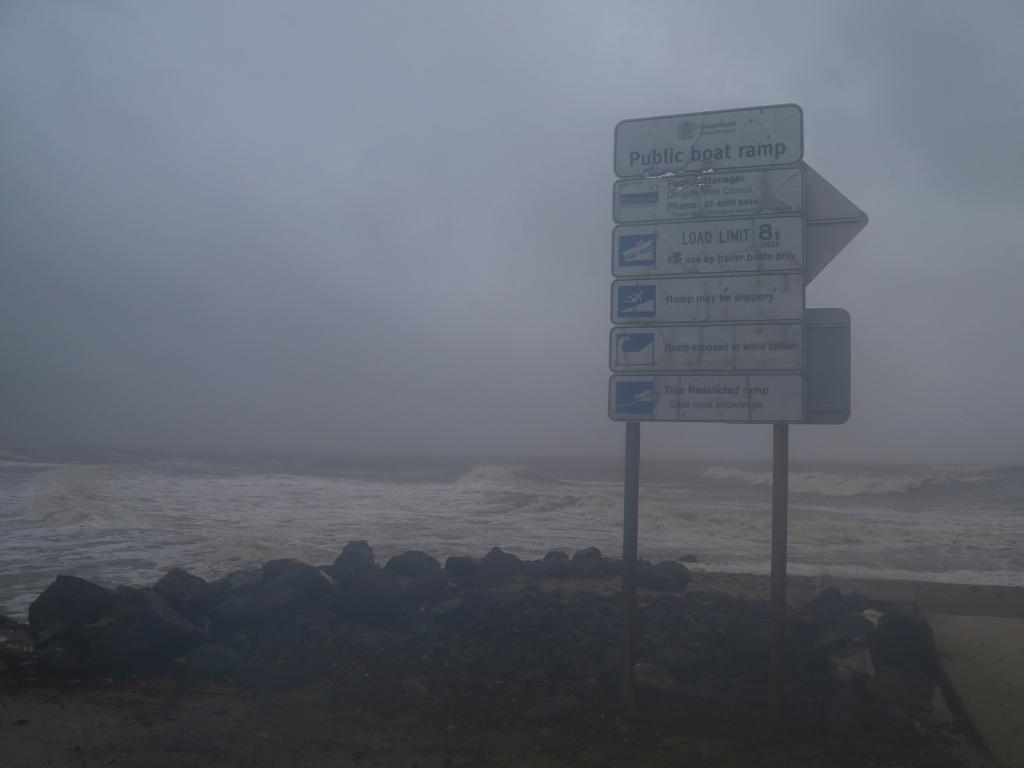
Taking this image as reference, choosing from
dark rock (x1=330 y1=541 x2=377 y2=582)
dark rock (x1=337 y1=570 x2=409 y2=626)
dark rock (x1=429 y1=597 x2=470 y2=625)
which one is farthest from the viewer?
dark rock (x1=330 y1=541 x2=377 y2=582)

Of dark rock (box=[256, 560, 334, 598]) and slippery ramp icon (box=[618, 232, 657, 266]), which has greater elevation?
slippery ramp icon (box=[618, 232, 657, 266])

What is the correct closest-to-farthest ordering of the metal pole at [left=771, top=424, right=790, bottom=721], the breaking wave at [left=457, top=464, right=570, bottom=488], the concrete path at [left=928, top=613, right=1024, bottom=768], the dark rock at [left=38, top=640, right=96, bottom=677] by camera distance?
the concrete path at [left=928, top=613, right=1024, bottom=768], the metal pole at [left=771, top=424, right=790, bottom=721], the dark rock at [left=38, top=640, right=96, bottom=677], the breaking wave at [left=457, top=464, right=570, bottom=488]


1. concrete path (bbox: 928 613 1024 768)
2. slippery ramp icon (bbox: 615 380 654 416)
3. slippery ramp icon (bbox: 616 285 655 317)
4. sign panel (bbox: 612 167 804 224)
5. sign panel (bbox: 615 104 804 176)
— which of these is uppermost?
sign panel (bbox: 615 104 804 176)

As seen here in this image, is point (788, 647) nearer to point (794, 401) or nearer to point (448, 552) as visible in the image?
point (794, 401)

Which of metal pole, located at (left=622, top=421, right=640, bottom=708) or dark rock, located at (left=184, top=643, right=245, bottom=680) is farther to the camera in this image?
dark rock, located at (left=184, top=643, right=245, bottom=680)

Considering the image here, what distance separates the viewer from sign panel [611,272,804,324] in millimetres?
4938

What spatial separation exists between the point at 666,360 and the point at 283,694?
325 centimetres

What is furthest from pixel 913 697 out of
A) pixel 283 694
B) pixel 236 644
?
pixel 236 644

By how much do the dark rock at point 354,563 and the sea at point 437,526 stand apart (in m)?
3.39

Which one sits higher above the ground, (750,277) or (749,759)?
(750,277)

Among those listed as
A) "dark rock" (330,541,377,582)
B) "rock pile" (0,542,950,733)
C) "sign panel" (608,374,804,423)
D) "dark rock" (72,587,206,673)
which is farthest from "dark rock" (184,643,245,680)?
"sign panel" (608,374,804,423)

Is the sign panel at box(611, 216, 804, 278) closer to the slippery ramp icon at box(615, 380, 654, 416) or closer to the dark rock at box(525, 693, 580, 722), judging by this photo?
the slippery ramp icon at box(615, 380, 654, 416)

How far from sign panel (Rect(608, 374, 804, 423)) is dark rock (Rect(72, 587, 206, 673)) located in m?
3.51

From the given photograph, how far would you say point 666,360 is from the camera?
5098mm
